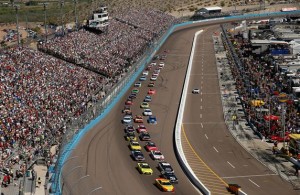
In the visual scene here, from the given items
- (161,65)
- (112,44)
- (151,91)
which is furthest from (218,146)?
(112,44)

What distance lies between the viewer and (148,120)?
66.3 meters

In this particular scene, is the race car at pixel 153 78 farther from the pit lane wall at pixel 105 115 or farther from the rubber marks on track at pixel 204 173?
the rubber marks on track at pixel 204 173

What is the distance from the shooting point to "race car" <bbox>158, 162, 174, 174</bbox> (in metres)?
49.7

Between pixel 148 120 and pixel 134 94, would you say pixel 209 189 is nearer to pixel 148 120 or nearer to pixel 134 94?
pixel 148 120

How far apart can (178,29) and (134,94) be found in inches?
2624

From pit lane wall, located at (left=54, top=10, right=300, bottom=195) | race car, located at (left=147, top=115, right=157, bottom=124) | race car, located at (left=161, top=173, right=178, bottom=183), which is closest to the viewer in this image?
pit lane wall, located at (left=54, top=10, right=300, bottom=195)

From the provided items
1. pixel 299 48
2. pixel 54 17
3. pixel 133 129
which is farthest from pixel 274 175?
pixel 54 17

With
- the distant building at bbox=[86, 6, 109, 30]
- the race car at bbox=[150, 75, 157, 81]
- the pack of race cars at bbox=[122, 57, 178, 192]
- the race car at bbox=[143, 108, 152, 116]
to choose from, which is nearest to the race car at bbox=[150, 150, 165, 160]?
the pack of race cars at bbox=[122, 57, 178, 192]

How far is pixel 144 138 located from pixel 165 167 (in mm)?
9199

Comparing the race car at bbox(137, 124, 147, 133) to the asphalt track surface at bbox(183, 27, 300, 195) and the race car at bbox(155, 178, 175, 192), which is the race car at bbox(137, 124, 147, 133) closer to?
the asphalt track surface at bbox(183, 27, 300, 195)

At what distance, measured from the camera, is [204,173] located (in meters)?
50.6

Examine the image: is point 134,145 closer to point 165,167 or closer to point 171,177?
point 165,167

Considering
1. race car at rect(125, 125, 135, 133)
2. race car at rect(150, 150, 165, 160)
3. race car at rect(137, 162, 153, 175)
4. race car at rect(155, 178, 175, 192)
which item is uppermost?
race car at rect(155, 178, 175, 192)

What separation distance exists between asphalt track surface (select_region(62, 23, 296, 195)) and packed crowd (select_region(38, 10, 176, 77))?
8065 millimetres
